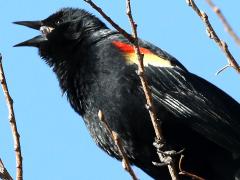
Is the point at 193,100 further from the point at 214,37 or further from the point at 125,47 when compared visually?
the point at 214,37

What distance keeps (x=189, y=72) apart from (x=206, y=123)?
0.59 m

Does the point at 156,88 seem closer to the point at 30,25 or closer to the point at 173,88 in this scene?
the point at 173,88

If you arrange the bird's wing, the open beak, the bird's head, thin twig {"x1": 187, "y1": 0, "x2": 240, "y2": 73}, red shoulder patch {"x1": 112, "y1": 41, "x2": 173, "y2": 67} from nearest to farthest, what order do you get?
thin twig {"x1": 187, "y1": 0, "x2": 240, "y2": 73} < the bird's wing < red shoulder patch {"x1": 112, "y1": 41, "x2": 173, "y2": 67} < the bird's head < the open beak

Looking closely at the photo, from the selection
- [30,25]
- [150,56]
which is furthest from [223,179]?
[30,25]

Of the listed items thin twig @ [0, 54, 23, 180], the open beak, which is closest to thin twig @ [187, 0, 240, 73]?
thin twig @ [0, 54, 23, 180]

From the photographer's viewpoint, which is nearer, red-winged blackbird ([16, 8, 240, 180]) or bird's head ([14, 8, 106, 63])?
red-winged blackbird ([16, 8, 240, 180])

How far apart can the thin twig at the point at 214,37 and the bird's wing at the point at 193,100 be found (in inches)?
54.2

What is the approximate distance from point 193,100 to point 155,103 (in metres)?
0.27

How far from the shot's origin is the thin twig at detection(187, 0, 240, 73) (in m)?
2.33

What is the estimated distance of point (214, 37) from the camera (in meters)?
2.40

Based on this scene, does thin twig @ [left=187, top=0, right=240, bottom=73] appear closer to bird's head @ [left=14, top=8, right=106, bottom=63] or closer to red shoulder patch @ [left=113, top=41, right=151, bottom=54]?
red shoulder patch @ [left=113, top=41, right=151, bottom=54]

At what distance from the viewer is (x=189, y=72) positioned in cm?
424

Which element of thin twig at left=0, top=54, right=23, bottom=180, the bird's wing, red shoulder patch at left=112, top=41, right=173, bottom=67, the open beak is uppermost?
the open beak

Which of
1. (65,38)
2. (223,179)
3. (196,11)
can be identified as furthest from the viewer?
(65,38)
